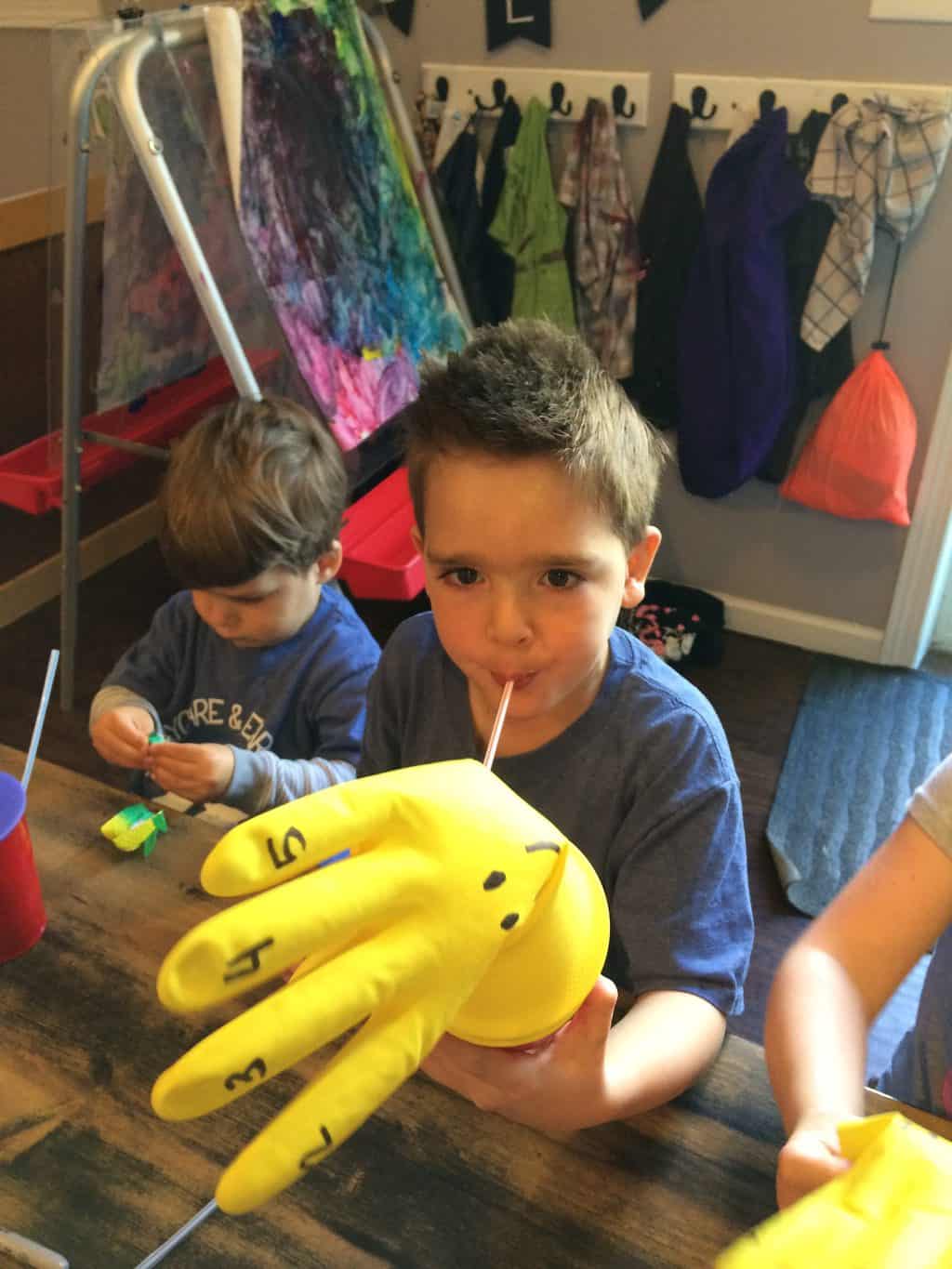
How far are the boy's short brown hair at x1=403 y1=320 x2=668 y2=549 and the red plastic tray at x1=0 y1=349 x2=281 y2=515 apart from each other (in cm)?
115

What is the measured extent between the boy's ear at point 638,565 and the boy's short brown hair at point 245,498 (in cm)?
50

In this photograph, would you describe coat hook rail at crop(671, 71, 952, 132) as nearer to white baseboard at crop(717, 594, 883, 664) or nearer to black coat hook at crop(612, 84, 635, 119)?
black coat hook at crop(612, 84, 635, 119)

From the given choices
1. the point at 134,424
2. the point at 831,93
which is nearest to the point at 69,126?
the point at 134,424

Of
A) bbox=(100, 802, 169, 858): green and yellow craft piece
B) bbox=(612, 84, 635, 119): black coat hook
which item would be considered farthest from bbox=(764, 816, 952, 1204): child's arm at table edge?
bbox=(612, 84, 635, 119): black coat hook

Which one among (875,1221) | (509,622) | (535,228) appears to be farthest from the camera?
(535,228)

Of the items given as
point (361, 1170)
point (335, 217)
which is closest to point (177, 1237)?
point (361, 1170)

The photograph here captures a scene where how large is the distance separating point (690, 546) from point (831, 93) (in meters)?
1.04

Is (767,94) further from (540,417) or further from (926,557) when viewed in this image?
(540,417)

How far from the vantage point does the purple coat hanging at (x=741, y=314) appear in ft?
6.73

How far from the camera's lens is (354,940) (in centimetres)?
44

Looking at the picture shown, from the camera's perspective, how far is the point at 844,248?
2.06 meters

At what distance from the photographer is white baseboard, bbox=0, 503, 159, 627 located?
2652 mm

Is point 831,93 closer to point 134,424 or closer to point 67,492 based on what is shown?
point 134,424

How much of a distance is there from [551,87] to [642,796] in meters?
1.94
